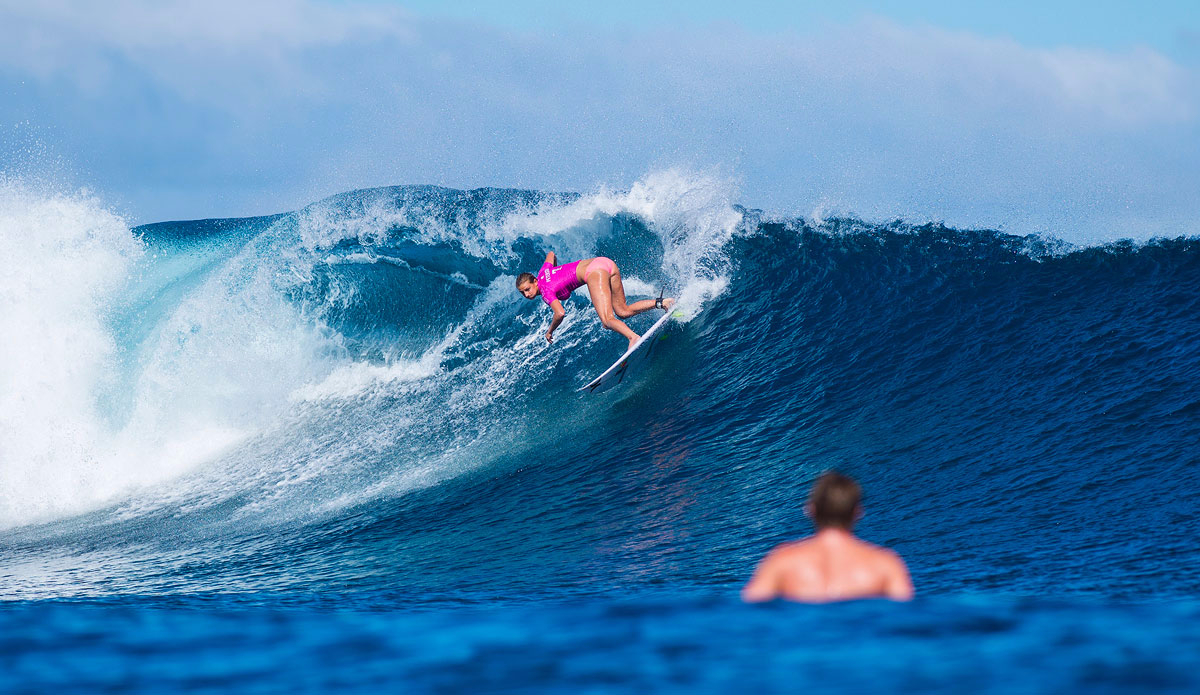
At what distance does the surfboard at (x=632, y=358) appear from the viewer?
966 cm

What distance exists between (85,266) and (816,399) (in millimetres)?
9895

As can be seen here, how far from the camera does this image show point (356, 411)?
10453mm

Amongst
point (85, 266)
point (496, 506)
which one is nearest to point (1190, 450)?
point (496, 506)

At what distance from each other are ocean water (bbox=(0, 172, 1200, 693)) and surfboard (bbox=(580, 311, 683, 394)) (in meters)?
0.19

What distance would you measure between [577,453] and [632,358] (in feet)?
6.05

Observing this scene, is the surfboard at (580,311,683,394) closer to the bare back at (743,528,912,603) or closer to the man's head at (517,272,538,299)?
the man's head at (517,272,538,299)

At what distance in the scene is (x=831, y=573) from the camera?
2.54m

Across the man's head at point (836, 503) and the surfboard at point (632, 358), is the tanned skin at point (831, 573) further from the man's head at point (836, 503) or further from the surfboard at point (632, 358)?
the surfboard at point (632, 358)

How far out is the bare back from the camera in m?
2.54

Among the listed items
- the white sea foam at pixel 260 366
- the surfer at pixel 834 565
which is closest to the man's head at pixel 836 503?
the surfer at pixel 834 565

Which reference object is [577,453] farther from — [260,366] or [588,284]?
[260,366]

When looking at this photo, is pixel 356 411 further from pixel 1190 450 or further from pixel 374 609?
pixel 1190 450

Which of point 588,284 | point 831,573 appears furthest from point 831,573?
point 588,284

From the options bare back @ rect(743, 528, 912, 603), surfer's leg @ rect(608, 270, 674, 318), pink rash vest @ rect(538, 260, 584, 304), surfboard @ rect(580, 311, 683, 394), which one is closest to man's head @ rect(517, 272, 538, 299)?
pink rash vest @ rect(538, 260, 584, 304)
